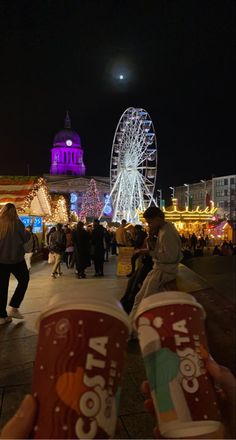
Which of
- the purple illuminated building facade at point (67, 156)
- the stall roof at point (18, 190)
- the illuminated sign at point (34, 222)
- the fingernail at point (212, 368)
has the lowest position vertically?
the fingernail at point (212, 368)

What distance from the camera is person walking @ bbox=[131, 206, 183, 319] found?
468cm

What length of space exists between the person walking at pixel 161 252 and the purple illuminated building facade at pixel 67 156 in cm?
10227

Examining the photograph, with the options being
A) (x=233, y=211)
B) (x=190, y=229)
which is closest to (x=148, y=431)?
(x=190, y=229)

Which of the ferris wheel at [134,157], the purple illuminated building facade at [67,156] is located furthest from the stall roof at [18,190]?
the purple illuminated building facade at [67,156]

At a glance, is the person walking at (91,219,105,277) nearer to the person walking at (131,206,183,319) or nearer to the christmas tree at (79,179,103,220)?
the person walking at (131,206,183,319)

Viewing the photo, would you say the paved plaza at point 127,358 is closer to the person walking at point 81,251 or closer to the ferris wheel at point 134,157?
the person walking at point 81,251

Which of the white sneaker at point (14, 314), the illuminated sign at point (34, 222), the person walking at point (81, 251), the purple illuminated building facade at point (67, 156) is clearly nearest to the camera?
the white sneaker at point (14, 314)

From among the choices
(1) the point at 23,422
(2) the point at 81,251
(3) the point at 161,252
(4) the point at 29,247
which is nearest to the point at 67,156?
(2) the point at 81,251

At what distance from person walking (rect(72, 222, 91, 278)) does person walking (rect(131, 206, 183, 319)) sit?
7.39 m

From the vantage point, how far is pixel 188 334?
1.13m

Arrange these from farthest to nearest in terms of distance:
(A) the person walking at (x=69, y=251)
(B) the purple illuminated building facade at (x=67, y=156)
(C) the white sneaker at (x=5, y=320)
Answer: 1. (B) the purple illuminated building facade at (x=67, y=156)
2. (A) the person walking at (x=69, y=251)
3. (C) the white sneaker at (x=5, y=320)

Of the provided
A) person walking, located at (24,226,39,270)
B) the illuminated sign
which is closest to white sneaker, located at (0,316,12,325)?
person walking, located at (24,226,39,270)

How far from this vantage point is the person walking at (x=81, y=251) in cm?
1215

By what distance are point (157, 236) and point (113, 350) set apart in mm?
3817
